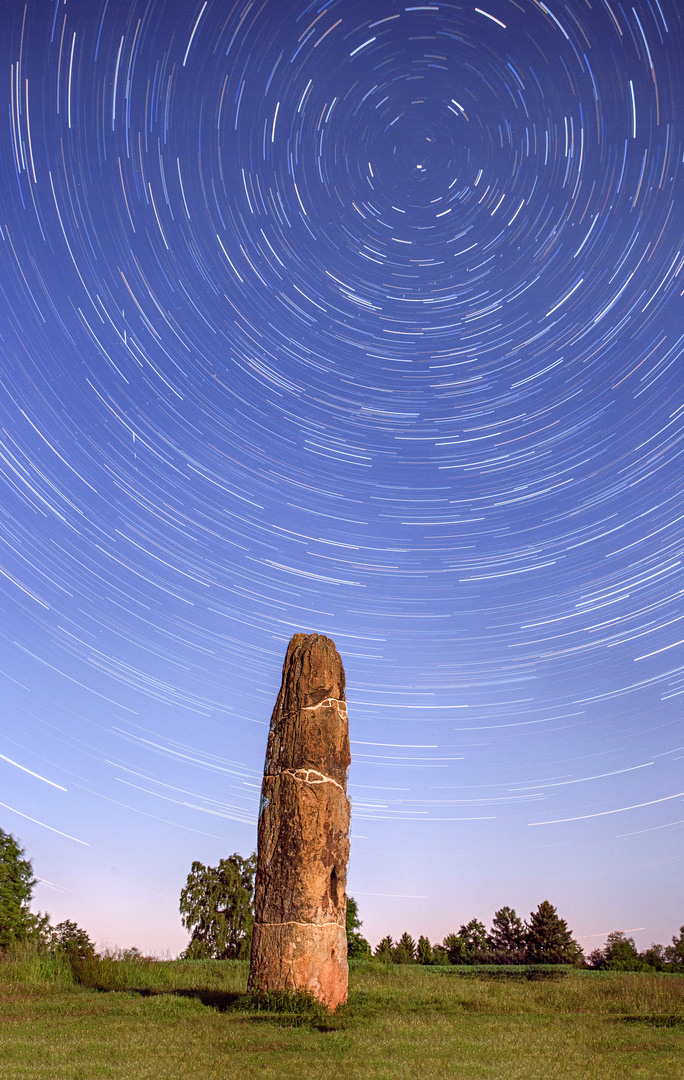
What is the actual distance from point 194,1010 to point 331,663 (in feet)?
28.1

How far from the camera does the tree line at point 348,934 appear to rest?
130 ft

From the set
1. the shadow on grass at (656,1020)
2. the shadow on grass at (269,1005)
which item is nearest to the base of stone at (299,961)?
the shadow on grass at (269,1005)

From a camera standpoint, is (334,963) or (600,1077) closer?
(600,1077)

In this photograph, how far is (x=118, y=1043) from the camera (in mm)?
12828

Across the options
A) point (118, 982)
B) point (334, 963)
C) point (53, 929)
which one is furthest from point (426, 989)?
point (53, 929)

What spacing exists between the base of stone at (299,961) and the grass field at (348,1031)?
1.70 feet

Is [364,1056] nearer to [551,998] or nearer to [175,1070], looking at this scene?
[175,1070]

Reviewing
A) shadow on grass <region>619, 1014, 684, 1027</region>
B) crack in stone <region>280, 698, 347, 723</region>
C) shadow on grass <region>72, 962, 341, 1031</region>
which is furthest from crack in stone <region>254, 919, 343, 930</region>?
shadow on grass <region>619, 1014, 684, 1027</region>

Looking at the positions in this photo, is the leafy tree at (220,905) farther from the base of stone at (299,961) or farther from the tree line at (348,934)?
the base of stone at (299,961)

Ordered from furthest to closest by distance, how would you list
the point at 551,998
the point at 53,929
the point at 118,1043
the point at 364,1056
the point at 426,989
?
the point at 53,929
the point at 426,989
the point at 551,998
the point at 118,1043
the point at 364,1056

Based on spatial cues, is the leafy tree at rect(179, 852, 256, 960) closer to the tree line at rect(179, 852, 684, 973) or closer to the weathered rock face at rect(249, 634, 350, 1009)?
the tree line at rect(179, 852, 684, 973)

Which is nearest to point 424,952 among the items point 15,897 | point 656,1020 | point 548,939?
point 548,939

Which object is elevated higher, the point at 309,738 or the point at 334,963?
the point at 309,738

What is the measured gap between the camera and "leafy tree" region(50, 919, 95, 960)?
25234 mm
